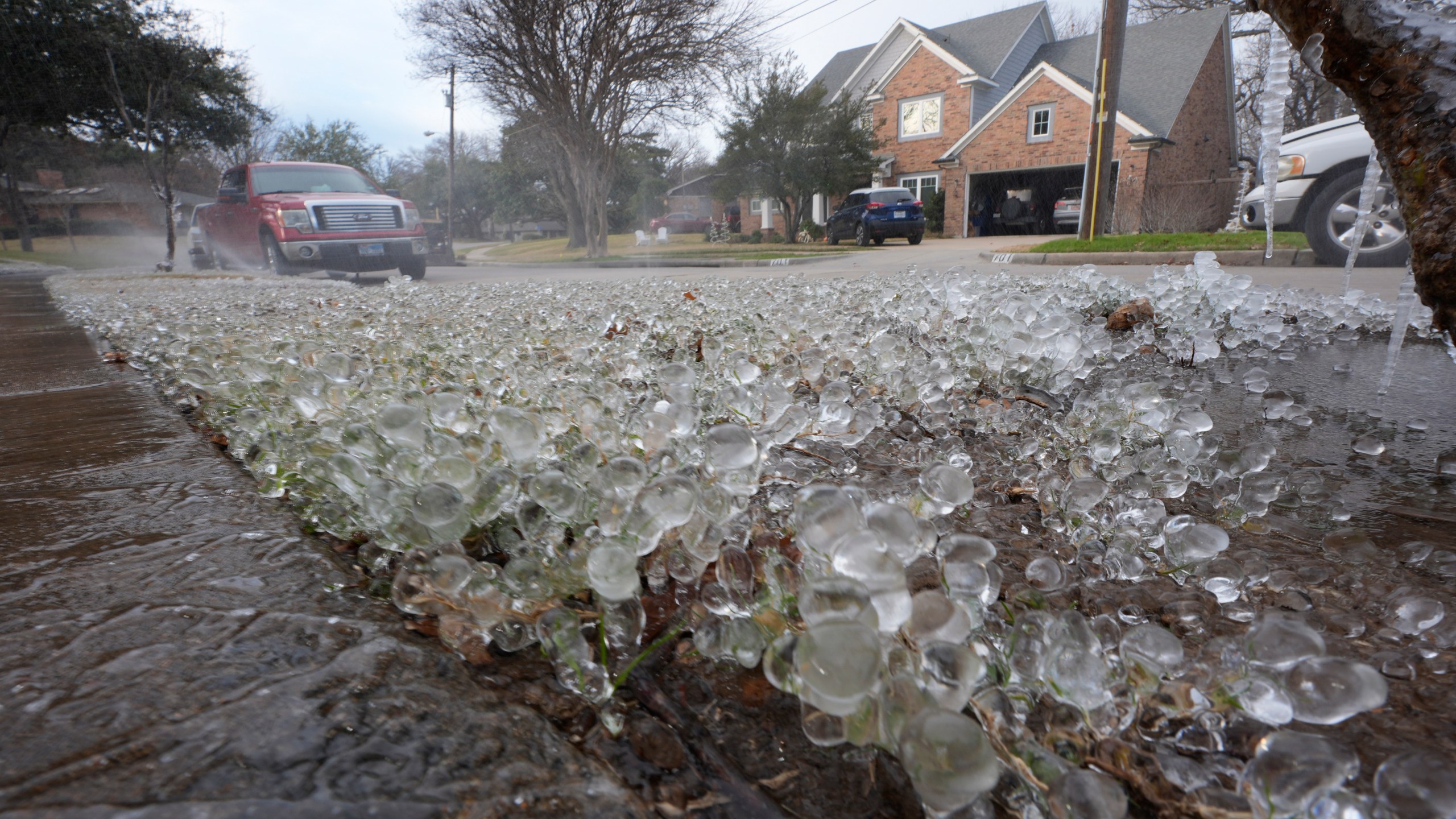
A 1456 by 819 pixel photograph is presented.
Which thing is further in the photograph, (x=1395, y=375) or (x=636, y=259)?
(x=636, y=259)

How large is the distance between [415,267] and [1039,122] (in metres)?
18.4

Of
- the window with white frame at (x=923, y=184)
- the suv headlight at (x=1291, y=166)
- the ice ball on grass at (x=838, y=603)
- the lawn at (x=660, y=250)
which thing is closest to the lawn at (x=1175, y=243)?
the suv headlight at (x=1291, y=166)

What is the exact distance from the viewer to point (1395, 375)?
2076 millimetres

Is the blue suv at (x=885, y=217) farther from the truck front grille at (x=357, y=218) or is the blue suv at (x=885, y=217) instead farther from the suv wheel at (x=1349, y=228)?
the suv wheel at (x=1349, y=228)

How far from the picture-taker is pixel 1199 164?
21.4 m

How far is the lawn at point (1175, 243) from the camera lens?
8305mm

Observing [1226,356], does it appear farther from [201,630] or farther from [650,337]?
[201,630]

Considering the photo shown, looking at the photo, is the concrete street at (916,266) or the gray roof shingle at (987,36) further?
the gray roof shingle at (987,36)

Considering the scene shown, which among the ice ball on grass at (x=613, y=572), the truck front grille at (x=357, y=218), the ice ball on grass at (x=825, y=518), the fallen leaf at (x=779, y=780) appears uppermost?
the truck front grille at (x=357, y=218)

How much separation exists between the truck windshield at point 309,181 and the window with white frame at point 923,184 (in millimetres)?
17456

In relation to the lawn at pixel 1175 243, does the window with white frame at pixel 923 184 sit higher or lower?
higher

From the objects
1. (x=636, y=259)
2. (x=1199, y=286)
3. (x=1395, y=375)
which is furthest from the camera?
(x=636, y=259)

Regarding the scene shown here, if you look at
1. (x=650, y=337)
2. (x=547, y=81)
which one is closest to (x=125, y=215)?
(x=547, y=81)

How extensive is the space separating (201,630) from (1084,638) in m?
0.77
